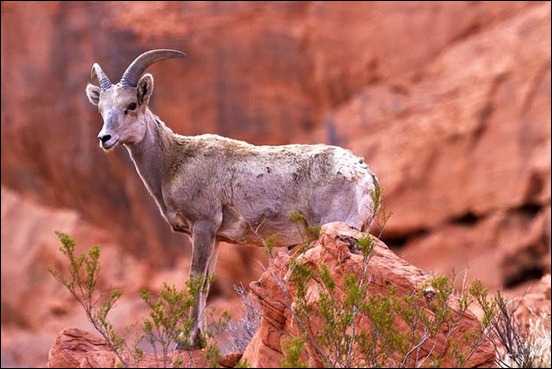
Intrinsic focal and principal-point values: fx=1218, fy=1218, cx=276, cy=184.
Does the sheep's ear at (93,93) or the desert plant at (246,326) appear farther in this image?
the sheep's ear at (93,93)

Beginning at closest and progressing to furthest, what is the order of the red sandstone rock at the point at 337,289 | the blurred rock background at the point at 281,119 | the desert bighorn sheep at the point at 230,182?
the red sandstone rock at the point at 337,289 → the desert bighorn sheep at the point at 230,182 → the blurred rock background at the point at 281,119

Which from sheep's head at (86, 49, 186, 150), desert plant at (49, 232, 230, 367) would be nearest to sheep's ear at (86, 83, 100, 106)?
sheep's head at (86, 49, 186, 150)

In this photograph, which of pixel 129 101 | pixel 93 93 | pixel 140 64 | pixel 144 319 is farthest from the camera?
pixel 93 93

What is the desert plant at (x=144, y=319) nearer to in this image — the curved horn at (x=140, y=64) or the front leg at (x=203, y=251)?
the front leg at (x=203, y=251)

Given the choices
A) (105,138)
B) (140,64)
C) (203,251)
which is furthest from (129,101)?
(203,251)

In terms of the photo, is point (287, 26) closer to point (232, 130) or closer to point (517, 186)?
point (232, 130)

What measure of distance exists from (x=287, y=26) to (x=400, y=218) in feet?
15.5

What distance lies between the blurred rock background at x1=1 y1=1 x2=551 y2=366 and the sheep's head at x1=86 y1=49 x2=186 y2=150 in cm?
983

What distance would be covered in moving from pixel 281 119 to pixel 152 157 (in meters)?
13.8

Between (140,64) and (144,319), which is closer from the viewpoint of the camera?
(144,319)

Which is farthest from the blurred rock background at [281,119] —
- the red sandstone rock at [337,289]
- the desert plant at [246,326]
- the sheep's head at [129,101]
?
the red sandstone rock at [337,289]

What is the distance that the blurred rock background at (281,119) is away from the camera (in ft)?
74.4

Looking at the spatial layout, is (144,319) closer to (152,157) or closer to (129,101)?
(152,157)

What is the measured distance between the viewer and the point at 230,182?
11016 mm
